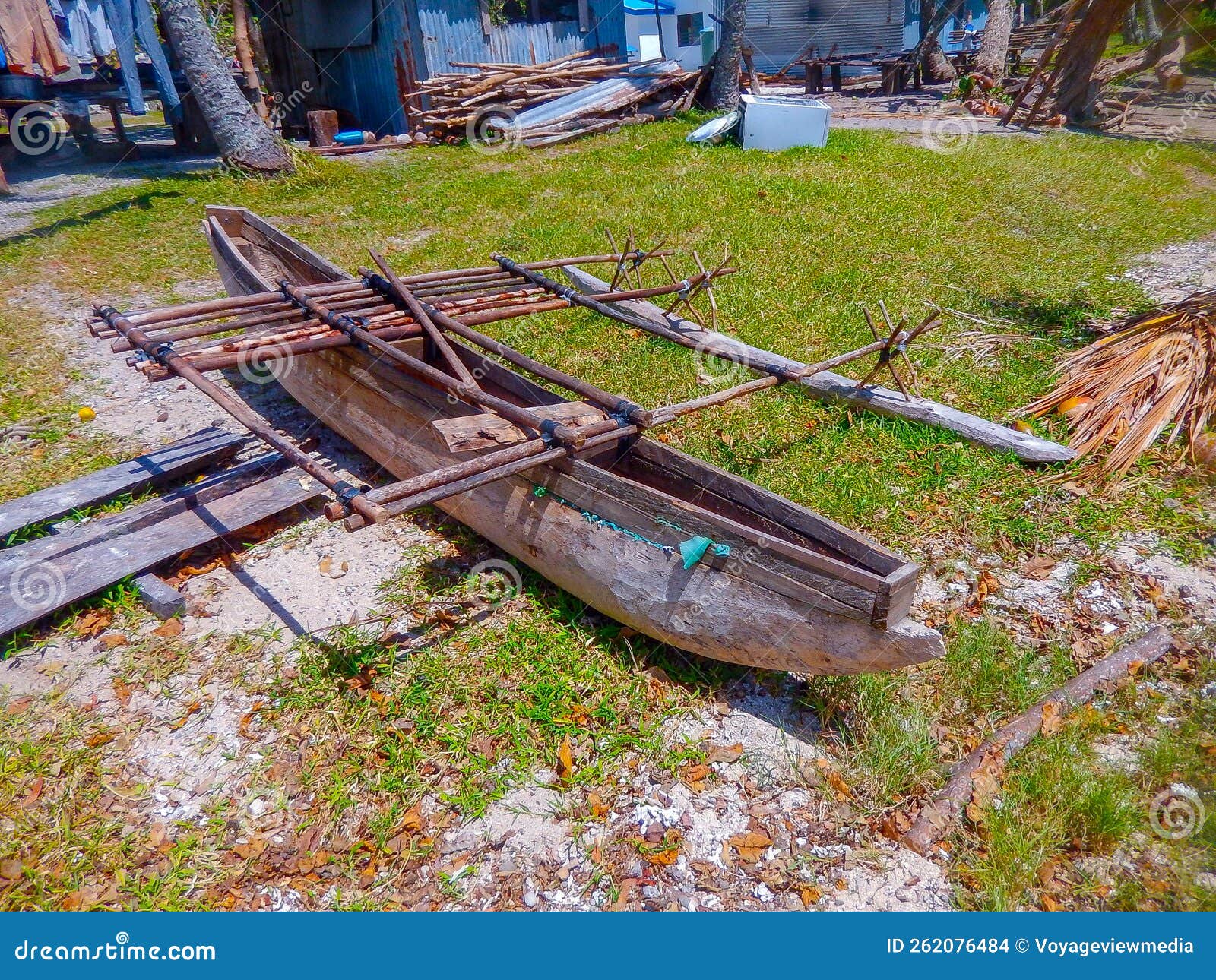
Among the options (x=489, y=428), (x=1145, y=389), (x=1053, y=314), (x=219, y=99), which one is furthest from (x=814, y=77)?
(x=489, y=428)

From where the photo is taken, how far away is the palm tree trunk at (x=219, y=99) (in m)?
11.2

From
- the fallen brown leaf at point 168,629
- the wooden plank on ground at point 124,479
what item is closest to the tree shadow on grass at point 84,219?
the wooden plank on ground at point 124,479

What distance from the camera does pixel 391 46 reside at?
16.4 m

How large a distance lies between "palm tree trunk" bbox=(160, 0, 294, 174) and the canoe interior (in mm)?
9657

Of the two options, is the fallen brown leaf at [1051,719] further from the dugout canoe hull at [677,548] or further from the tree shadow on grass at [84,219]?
the tree shadow on grass at [84,219]

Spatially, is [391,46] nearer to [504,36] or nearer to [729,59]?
[504,36]

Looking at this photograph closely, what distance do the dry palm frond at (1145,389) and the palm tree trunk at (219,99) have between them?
1186 centimetres

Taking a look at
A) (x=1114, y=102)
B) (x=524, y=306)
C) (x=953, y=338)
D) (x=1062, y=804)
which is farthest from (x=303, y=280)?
(x=1114, y=102)

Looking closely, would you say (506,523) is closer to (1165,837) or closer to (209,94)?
(1165,837)

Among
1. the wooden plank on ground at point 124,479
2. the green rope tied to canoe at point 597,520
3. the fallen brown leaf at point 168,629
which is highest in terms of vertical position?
the green rope tied to canoe at point 597,520

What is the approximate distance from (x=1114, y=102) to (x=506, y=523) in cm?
1838

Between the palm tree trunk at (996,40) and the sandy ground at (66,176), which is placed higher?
the palm tree trunk at (996,40)

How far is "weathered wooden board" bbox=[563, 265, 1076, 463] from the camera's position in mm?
5230

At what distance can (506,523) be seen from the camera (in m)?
4.23
